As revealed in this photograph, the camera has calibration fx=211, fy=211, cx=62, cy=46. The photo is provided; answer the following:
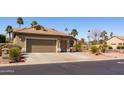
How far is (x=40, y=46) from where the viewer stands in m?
31.3

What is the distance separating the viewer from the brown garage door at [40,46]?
100.0ft

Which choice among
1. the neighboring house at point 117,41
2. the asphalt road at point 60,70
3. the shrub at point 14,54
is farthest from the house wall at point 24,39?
the neighboring house at point 117,41

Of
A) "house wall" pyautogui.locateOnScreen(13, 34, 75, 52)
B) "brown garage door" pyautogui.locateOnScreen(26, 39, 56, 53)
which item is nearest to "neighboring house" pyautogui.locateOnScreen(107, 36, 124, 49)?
"house wall" pyautogui.locateOnScreen(13, 34, 75, 52)

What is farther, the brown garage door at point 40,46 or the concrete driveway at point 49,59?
the brown garage door at point 40,46

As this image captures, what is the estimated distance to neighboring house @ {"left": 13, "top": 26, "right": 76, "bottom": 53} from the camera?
3014 cm

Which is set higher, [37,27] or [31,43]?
[37,27]

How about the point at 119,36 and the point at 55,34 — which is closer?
the point at 55,34

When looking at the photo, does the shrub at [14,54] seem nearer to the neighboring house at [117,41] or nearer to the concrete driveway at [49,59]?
the concrete driveway at [49,59]

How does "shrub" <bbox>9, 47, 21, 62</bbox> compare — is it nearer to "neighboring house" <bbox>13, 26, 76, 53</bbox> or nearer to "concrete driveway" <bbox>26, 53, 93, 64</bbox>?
"concrete driveway" <bbox>26, 53, 93, 64</bbox>
